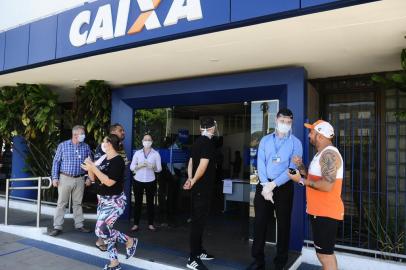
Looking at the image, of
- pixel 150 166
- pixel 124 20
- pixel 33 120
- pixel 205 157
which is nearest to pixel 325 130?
pixel 205 157

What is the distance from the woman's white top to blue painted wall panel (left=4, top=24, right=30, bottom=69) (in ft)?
9.08

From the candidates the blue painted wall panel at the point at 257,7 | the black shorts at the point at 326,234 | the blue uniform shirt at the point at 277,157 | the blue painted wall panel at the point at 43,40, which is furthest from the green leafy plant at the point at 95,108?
the black shorts at the point at 326,234

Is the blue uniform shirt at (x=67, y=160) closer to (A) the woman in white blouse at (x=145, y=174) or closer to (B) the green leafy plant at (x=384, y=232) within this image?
(A) the woman in white blouse at (x=145, y=174)

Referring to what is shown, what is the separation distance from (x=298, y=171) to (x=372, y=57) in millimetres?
2517

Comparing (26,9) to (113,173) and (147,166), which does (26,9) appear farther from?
(113,173)

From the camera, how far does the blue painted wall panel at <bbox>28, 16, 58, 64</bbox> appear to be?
19.9 ft

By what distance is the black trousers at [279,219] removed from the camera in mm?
4035

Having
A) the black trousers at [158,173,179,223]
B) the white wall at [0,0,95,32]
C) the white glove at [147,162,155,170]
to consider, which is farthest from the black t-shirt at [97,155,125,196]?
the white wall at [0,0,95,32]

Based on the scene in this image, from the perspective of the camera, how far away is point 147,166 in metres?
6.05

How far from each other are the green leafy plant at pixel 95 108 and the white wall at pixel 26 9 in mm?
1716

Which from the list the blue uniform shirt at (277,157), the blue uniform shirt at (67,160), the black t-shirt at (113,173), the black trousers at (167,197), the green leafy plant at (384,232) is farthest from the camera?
the black trousers at (167,197)

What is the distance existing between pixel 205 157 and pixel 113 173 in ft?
3.73

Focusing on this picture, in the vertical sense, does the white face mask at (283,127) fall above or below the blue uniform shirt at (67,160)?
above

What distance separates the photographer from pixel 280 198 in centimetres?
403
